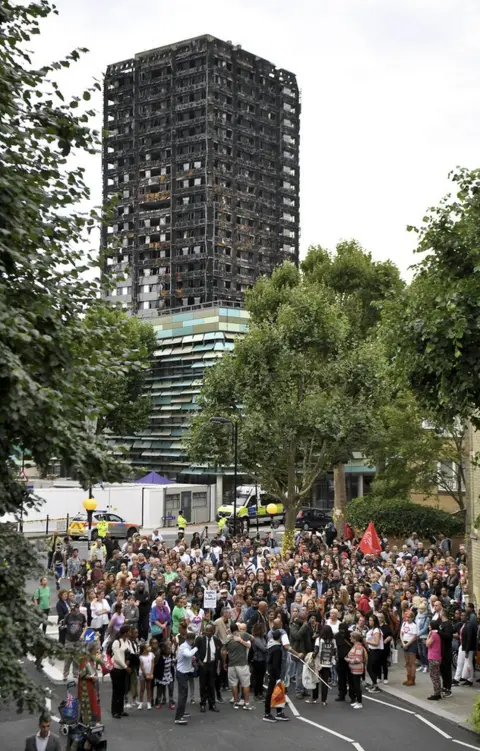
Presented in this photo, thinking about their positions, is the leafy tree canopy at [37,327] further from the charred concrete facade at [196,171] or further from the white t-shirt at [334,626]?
the charred concrete facade at [196,171]

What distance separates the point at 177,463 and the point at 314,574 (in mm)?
44418

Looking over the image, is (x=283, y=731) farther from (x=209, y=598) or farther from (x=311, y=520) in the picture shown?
(x=311, y=520)

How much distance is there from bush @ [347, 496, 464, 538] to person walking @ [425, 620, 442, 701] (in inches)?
898

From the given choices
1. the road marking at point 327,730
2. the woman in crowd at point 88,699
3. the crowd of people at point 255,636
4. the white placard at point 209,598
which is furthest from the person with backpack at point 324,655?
the woman in crowd at point 88,699

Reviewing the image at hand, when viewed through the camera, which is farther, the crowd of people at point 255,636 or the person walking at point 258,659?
the person walking at point 258,659

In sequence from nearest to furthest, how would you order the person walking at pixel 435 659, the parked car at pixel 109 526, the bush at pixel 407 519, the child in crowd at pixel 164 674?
the child in crowd at pixel 164 674
the person walking at pixel 435 659
the bush at pixel 407 519
the parked car at pixel 109 526

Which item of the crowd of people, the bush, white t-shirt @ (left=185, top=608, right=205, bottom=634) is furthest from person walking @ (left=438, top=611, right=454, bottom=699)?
the bush

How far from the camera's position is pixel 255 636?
16.3m

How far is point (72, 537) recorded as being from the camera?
44.0 meters

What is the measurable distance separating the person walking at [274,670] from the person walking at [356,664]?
136 cm

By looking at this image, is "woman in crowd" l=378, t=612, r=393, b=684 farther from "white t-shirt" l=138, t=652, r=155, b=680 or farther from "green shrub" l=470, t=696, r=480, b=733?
"white t-shirt" l=138, t=652, r=155, b=680

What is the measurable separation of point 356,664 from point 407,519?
24252 millimetres

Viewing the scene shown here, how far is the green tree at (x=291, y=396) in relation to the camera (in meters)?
36.0

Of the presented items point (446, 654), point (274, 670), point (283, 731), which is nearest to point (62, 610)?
point (274, 670)
